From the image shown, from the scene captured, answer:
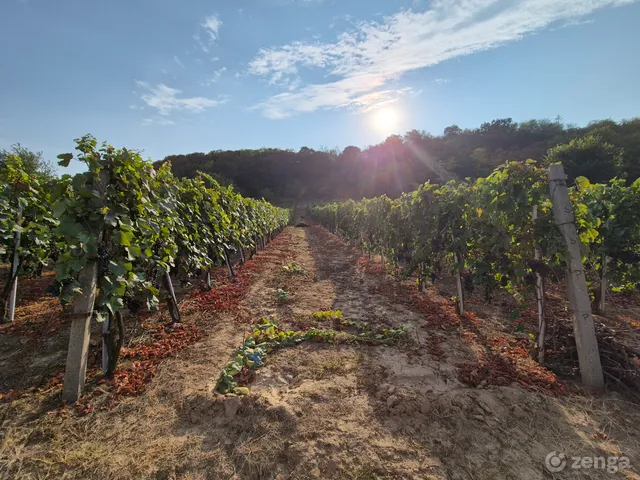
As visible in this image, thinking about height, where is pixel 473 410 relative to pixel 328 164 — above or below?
below

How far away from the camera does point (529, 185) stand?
3773mm

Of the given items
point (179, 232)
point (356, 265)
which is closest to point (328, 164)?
point (356, 265)

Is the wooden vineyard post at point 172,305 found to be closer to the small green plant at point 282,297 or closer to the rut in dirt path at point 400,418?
the small green plant at point 282,297

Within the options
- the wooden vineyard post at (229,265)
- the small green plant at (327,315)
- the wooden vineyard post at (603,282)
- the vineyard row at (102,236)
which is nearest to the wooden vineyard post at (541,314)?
the small green plant at (327,315)

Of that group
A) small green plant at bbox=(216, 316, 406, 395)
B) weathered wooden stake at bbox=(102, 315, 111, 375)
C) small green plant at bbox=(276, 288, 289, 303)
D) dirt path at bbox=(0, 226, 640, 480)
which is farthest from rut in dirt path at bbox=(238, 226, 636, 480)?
small green plant at bbox=(276, 288, 289, 303)

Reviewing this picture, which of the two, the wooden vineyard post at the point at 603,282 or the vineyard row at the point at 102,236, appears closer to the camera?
the vineyard row at the point at 102,236

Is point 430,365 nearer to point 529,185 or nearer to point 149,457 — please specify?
point 529,185

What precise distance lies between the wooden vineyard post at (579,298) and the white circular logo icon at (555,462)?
1537 millimetres

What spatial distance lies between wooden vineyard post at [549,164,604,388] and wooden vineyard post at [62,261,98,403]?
5.47 meters

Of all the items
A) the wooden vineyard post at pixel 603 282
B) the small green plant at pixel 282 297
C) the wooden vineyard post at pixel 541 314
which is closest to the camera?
the wooden vineyard post at pixel 541 314

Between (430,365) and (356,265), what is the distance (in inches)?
280

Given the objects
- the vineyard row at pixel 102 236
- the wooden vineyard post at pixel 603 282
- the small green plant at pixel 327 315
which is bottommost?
the wooden vineyard post at pixel 603 282

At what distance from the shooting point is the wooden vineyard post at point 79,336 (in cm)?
305

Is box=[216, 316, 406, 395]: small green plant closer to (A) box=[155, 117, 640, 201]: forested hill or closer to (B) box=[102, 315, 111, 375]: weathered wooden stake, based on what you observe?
(B) box=[102, 315, 111, 375]: weathered wooden stake
